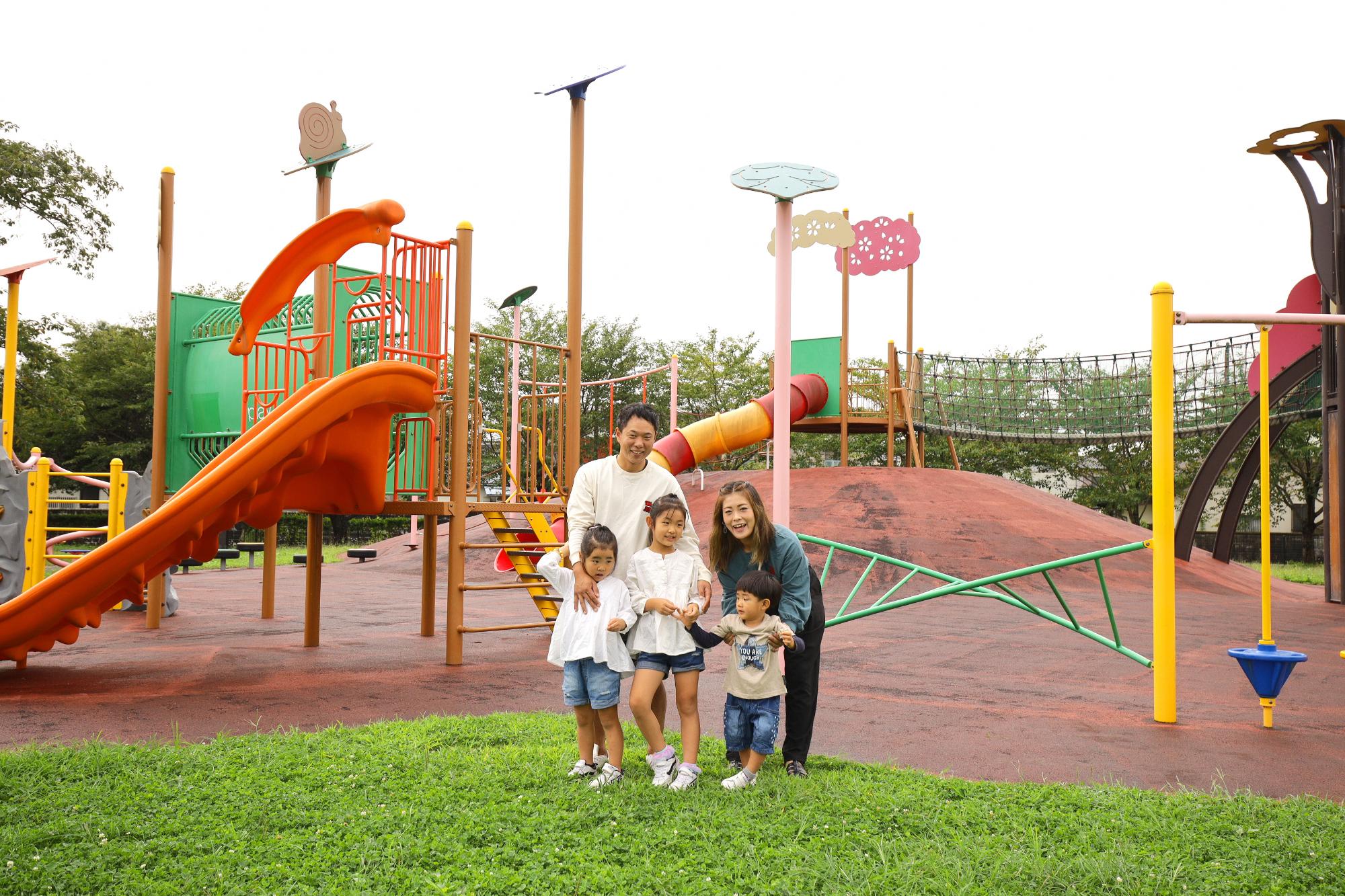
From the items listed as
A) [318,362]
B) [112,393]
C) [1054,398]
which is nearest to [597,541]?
[318,362]

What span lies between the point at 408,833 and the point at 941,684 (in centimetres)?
442

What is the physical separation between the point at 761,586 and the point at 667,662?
47 centimetres

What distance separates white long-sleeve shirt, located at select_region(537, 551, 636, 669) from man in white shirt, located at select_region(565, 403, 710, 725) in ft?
0.35

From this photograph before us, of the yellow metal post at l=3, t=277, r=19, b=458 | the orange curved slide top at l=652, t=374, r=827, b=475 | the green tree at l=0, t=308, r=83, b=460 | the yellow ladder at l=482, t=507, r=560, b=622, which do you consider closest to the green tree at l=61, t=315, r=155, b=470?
the green tree at l=0, t=308, r=83, b=460

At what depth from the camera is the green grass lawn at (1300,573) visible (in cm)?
1978

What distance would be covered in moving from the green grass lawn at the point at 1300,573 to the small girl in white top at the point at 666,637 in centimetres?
1754

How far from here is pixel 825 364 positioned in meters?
19.5

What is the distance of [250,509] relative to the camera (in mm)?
7332

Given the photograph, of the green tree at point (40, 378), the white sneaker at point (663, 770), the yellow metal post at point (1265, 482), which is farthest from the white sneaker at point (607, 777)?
the green tree at point (40, 378)

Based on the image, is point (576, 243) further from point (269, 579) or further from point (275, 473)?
point (269, 579)

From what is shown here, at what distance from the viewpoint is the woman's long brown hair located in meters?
4.07

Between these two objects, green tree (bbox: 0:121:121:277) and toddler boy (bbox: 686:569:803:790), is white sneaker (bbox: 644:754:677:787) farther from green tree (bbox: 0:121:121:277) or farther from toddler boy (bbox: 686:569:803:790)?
green tree (bbox: 0:121:121:277)

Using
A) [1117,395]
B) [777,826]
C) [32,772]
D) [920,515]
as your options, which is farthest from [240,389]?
[1117,395]

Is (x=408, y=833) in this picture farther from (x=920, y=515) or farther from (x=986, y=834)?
(x=920, y=515)
